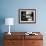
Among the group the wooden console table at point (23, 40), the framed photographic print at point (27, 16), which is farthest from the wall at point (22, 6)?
the wooden console table at point (23, 40)

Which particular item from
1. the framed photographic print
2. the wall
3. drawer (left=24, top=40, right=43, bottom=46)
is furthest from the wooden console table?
the framed photographic print

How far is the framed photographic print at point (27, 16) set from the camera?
4.50 metres

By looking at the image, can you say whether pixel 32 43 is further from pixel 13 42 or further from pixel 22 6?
pixel 22 6

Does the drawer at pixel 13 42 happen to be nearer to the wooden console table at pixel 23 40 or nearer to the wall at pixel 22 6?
the wooden console table at pixel 23 40

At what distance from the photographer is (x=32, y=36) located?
398cm

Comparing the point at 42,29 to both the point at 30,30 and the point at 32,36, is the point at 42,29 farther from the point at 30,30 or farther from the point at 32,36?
the point at 32,36

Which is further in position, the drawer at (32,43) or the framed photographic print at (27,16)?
the framed photographic print at (27,16)

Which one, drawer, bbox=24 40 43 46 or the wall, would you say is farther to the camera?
the wall

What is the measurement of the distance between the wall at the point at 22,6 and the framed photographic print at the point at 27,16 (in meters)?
0.13

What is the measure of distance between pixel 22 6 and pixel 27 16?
0.38 meters

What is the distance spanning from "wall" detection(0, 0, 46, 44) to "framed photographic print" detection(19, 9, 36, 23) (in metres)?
0.13

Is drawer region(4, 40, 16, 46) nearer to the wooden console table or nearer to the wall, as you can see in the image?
the wooden console table

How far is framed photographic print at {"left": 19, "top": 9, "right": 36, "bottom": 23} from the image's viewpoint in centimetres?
450

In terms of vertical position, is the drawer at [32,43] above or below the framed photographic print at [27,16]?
below
